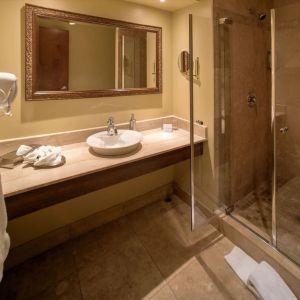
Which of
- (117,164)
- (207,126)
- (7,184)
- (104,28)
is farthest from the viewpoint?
(207,126)

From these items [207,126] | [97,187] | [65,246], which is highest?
[207,126]

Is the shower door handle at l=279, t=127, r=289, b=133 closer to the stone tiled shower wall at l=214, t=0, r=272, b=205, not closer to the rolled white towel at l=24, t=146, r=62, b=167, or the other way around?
the stone tiled shower wall at l=214, t=0, r=272, b=205

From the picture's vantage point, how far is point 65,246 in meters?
1.83

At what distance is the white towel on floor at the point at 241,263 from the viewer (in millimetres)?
1524

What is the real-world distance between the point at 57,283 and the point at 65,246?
13.8 inches

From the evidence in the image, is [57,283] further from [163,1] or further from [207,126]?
[163,1]

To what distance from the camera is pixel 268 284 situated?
138 centimetres

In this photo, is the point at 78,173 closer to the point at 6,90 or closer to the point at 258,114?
the point at 6,90

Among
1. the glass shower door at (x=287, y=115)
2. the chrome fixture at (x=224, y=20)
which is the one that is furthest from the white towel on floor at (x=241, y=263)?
the chrome fixture at (x=224, y=20)

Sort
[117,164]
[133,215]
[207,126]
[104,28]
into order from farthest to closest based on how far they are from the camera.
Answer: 1. [133,215]
2. [207,126]
3. [104,28]
4. [117,164]

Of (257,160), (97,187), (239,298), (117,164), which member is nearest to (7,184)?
(97,187)

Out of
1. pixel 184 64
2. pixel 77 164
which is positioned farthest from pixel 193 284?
pixel 184 64

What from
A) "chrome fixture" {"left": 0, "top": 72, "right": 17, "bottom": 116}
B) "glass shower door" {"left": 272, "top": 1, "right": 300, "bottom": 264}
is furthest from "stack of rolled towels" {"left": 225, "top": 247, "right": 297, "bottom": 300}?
"chrome fixture" {"left": 0, "top": 72, "right": 17, "bottom": 116}

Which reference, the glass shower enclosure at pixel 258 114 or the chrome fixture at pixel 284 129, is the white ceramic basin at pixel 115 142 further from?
the chrome fixture at pixel 284 129
